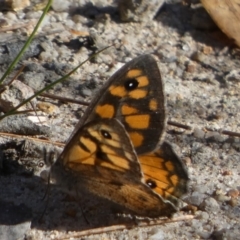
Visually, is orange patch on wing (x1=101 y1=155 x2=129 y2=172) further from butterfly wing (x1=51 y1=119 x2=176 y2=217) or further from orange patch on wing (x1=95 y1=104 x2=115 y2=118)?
orange patch on wing (x1=95 y1=104 x2=115 y2=118)

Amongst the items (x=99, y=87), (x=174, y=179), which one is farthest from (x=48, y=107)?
(x=174, y=179)

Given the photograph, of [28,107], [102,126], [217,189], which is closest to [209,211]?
[217,189]

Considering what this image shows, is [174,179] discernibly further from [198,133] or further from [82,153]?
[198,133]

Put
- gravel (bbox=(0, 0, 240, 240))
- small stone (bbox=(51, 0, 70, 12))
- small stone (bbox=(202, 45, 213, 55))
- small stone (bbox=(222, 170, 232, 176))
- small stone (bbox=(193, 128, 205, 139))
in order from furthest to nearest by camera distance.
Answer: small stone (bbox=(51, 0, 70, 12))
small stone (bbox=(202, 45, 213, 55))
small stone (bbox=(193, 128, 205, 139))
small stone (bbox=(222, 170, 232, 176))
gravel (bbox=(0, 0, 240, 240))

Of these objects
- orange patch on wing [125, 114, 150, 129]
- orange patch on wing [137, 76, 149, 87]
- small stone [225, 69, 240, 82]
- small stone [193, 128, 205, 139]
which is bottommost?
small stone [193, 128, 205, 139]

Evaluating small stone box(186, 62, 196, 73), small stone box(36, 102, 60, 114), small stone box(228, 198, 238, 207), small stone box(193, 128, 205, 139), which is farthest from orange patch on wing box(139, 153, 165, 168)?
small stone box(186, 62, 196, 73)

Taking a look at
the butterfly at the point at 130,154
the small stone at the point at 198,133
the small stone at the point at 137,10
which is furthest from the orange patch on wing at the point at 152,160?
the small stone at the point at 137,10

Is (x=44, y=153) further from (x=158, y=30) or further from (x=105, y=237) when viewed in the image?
(x=158, y=30)

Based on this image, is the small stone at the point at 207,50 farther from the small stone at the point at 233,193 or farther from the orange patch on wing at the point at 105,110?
the orange patch on wing at the point at 105,110
